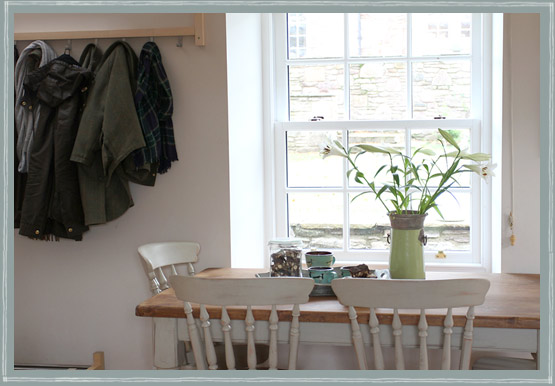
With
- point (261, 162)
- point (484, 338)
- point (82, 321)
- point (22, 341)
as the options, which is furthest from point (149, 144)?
point (484, 338)

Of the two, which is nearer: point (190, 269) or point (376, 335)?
point (376, 335)

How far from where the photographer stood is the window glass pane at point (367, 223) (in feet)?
10.1

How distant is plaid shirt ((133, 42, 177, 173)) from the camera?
103 inches

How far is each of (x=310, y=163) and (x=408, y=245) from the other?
974mm

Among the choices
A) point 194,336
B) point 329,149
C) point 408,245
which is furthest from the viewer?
point 329,149

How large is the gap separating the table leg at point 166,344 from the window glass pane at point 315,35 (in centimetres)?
154

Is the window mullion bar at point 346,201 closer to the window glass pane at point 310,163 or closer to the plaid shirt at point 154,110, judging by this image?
the window glass pane at point 310,163

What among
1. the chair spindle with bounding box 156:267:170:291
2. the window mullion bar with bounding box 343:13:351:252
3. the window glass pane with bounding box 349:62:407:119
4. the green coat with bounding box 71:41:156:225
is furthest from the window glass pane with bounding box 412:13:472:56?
the chair spindle with bounding box 156:267:170:291

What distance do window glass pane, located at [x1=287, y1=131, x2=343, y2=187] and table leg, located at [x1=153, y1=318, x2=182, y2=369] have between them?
1246mm

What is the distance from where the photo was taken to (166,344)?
82.0 inches

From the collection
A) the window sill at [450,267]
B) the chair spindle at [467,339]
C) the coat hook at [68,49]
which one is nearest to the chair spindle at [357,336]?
the chair spindle at [467,339]

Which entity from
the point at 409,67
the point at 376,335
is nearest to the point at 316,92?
the point at 409,67

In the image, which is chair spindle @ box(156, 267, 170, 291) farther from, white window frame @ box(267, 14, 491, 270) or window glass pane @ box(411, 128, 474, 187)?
→ window glass pane @ box(411, 128, 474, 187)

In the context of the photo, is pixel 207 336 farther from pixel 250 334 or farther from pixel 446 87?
pixel 446 87
